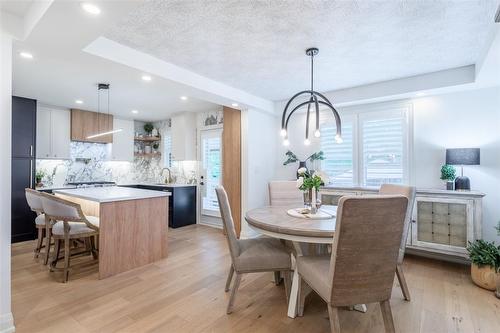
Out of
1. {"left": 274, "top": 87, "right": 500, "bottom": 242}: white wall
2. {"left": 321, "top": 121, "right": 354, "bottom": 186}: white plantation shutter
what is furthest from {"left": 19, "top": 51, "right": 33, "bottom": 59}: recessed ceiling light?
{"left": 274, "top": 87, "right": 500, "bottom": 242}: white wall

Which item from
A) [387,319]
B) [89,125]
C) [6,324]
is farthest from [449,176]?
[89,125]

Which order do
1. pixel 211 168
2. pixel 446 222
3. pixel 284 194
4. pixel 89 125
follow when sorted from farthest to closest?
pixel 211 168
pixel 89 125
pixel 284 194
pixel 446 222

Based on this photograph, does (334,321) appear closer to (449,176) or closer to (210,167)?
(449,176)

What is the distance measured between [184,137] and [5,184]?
3.67m

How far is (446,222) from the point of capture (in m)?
3.07

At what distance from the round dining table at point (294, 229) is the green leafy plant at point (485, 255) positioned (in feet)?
5.49

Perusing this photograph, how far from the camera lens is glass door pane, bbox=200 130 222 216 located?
525cm

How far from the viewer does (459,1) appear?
1838mm

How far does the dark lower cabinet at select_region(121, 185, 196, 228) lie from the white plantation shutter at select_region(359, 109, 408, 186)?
3463 mm

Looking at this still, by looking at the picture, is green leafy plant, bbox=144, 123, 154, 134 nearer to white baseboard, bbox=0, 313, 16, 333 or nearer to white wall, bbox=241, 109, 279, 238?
white wall, bbox=241, 109, 279, 238

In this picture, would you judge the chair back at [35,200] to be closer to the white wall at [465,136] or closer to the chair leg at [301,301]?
the chair leg at [301,301]

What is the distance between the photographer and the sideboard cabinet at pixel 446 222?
2.90 m

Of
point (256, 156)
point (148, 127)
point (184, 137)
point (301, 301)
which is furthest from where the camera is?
point (148, 127)

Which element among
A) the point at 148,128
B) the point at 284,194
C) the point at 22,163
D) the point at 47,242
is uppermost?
the point at 148,128
